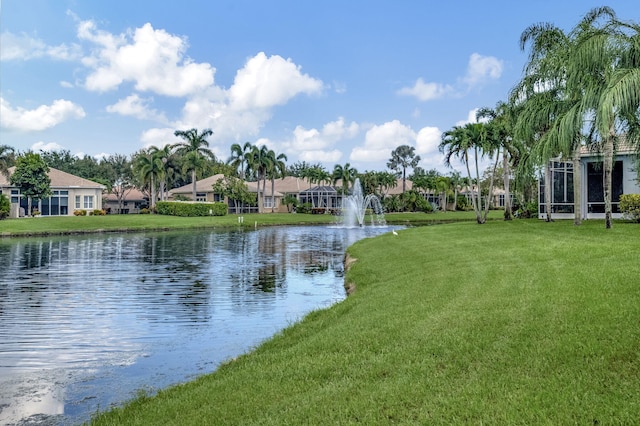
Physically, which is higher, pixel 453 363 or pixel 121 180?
pixel 121 180

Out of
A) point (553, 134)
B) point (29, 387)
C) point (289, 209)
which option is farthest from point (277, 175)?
point (29, 387)

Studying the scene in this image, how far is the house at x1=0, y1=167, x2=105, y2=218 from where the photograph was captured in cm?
5834

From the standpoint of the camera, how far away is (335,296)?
14969 millimetres

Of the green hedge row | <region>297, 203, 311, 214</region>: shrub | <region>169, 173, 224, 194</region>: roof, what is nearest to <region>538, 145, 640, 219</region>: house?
the green hedge row

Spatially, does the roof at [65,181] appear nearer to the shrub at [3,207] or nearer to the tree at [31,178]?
the tree at [31,178]

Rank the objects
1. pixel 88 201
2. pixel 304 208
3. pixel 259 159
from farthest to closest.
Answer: pixel 304 208 < pixel 259 159 < pixel 88 201

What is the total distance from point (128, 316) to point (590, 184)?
27.2 m

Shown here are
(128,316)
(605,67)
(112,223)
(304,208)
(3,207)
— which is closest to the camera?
(128,316)

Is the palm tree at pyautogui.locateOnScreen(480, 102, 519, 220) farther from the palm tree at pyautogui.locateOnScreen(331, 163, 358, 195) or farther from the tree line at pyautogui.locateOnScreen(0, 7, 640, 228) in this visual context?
the palm tree at pyautogui.locateOnScreen(331, 163, 358, 195)

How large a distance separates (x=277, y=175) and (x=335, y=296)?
63.7m

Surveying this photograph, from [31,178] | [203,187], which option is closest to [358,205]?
[203,187]

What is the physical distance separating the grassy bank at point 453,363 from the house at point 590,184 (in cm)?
1965

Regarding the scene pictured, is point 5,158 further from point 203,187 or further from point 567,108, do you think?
point 567,108

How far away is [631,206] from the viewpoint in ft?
76.5
